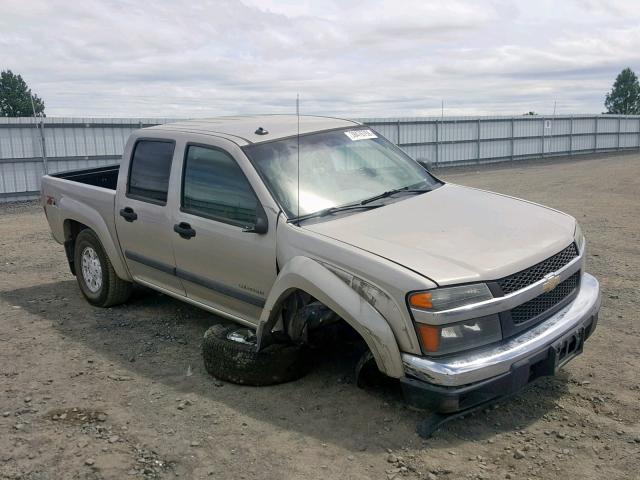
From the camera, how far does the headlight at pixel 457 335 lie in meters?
3.27

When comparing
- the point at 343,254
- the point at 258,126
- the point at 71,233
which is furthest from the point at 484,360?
the point at 71,233

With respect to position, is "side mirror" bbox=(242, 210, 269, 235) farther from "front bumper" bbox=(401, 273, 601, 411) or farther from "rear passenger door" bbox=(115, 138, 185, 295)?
"front bumper" bbox=(401, 273, 601, 411)

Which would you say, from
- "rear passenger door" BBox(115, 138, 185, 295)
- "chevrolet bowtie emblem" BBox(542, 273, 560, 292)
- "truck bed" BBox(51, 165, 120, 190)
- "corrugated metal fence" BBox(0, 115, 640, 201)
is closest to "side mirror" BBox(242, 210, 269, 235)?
"rear passenger door" BBox(115, 138, 185, 295)

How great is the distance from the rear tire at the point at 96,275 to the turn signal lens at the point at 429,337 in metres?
3.61

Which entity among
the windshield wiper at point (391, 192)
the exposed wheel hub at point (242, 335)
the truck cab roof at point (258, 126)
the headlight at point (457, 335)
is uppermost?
the truck cab roof at point (258, 126)

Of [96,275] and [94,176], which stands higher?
[94,176]

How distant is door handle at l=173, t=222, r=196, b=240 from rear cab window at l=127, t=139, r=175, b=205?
0.30 m

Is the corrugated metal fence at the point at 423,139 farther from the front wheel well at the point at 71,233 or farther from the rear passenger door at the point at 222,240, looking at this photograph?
the rear passenger door at the point at 222,240

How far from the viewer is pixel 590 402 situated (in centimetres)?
389

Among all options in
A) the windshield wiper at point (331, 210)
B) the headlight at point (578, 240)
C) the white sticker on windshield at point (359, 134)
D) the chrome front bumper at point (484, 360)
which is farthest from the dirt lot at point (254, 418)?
the white sticker on windshield at point (359, 134)

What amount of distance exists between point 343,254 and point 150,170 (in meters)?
2.33

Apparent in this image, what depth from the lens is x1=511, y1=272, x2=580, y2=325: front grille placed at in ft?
11.4

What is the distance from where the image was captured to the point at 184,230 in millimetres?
4664

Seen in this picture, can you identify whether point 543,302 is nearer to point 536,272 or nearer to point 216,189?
point 536,272
